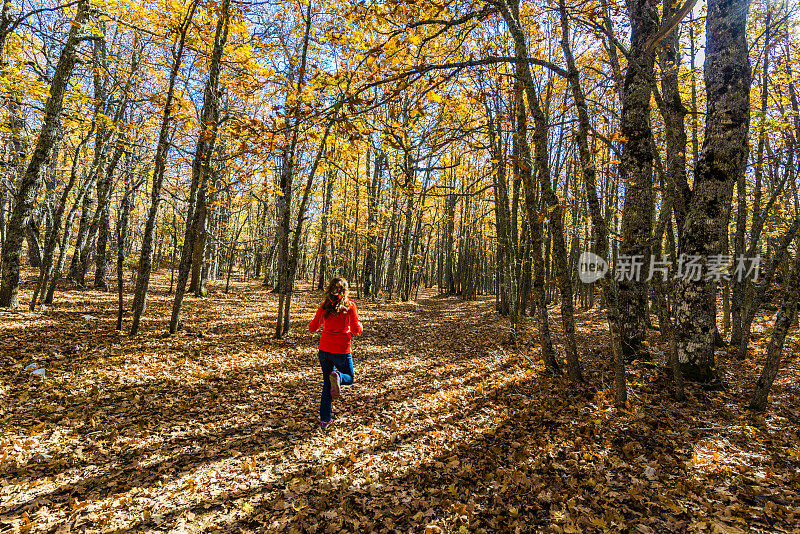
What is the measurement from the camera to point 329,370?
5.06 metres

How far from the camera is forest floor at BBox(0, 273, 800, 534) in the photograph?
134 inches

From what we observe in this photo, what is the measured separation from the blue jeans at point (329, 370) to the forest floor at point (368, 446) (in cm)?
37

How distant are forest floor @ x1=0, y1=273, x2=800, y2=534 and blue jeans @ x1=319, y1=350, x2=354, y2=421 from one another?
367 mm

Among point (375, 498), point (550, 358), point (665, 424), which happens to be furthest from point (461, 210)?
point (375, 498)

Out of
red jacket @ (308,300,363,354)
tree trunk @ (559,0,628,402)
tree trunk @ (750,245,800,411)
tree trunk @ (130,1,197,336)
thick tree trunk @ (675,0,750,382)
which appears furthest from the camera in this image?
tree trunk @ (130,1,197,336)

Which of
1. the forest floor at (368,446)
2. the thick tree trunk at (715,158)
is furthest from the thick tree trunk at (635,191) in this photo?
the forest floor at (368,446)

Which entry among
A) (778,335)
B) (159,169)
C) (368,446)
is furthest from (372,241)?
(778,335)

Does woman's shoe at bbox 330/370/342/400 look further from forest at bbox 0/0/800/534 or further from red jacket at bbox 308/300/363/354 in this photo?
forest at bbox 0/0/800/534

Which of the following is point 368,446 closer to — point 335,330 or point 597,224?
point 335,330

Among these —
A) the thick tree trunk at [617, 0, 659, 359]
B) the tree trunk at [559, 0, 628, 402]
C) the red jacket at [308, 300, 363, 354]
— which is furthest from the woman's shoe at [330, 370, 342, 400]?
the thick tree trunk at [617, 0, 659, 359]

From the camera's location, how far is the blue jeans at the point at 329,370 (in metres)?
5.03

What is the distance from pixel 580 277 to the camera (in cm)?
1884

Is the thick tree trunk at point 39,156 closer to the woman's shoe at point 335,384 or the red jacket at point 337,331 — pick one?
the red jacket at point 337,331

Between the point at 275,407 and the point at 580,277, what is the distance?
1796cm
